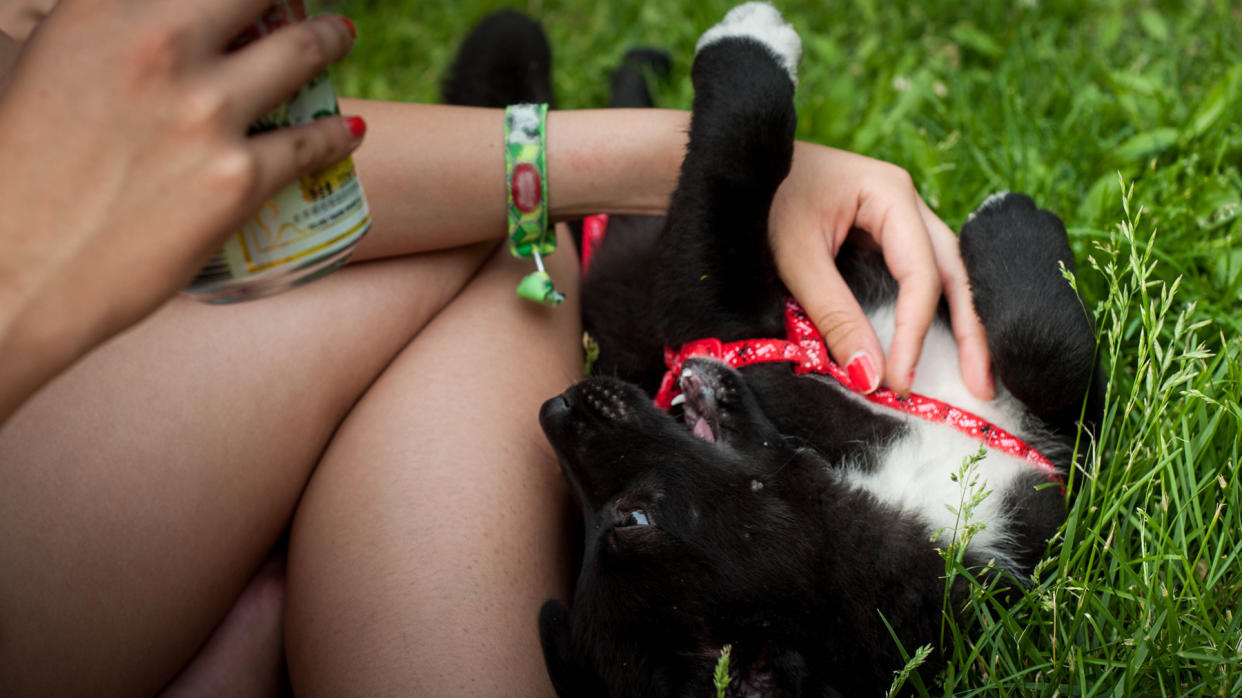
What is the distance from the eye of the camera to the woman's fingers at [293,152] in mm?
853

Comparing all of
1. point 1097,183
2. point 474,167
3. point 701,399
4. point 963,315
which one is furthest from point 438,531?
point 1097,183

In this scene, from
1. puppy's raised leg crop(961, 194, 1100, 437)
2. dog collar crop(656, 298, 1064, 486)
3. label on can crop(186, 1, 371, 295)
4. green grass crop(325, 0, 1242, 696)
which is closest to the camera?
label on can crop(186, 1, 371, 295)

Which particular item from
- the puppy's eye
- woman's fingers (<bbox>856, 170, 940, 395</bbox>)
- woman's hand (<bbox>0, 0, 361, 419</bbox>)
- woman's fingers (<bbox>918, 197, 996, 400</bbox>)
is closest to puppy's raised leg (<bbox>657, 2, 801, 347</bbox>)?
woman's fingers (<bbox>856, 170, 940, 395</bbox>)

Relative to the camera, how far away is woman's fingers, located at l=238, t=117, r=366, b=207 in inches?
33.6

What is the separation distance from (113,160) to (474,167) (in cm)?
124

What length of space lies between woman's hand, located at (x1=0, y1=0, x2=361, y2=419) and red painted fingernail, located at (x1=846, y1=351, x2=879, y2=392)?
4.19 ft

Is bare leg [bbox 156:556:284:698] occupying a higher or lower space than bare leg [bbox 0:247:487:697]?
lower

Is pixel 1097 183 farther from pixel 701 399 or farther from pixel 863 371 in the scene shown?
pixel 701 399

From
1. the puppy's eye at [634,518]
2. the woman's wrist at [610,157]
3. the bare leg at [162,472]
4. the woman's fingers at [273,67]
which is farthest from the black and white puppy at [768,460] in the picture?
the woman's fingers at [273,67]

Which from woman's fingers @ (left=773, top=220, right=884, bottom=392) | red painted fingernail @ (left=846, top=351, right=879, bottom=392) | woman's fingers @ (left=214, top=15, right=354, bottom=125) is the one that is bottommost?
red painted fingernail @ (left=846, top=351, right=879, bottom=392)

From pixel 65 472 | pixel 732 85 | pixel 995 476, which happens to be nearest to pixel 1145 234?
pixel 995 476

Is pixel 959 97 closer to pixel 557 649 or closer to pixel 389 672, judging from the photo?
pixel 557 649

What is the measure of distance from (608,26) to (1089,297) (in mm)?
2485

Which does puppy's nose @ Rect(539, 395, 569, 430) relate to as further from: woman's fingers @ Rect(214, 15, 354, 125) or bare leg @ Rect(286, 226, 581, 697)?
woman's fingers @ Rect(214, 15, 354, 125)
